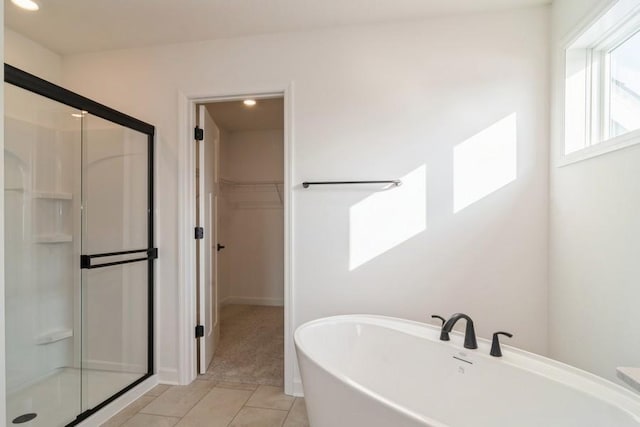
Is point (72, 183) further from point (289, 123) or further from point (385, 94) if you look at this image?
point (385, 94)

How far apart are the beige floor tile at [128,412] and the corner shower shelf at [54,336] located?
562 millimetres

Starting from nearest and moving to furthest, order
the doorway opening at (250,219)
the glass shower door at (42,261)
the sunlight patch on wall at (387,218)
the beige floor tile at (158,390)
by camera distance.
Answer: the glass shower door at (42,261) < the sunlight patch on wall at (387,218) < the beige floor tile at (158,390) < the doorway opening at (250,219)

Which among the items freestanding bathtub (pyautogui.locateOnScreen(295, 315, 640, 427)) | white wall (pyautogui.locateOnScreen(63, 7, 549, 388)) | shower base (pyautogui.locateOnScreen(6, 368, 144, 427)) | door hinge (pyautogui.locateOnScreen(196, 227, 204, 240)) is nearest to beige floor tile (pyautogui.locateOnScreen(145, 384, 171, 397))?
white wall (pyautogui.locateOnScreen(63, 7, 549, 388))

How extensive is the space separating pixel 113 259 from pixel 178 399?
1012 millimetres

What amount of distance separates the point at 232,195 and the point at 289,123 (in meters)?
2.73

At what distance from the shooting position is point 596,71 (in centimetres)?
187

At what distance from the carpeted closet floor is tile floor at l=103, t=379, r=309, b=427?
121 millimetres

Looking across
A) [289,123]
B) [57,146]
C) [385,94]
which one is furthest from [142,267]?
[385,94]

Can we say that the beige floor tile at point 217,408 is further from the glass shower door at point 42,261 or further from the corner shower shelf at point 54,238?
the corner shower shelf at point 54,238

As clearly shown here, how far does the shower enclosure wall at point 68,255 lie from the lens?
6.13ft

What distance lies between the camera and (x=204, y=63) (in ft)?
8.16

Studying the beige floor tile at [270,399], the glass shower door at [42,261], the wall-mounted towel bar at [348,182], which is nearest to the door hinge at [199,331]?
the beige floor tile at [270,399]

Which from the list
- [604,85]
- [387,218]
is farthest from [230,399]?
[604,85]

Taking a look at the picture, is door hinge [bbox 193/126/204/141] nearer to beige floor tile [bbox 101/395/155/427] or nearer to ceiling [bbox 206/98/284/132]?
ceiling [bbox 206/98/284/132]
